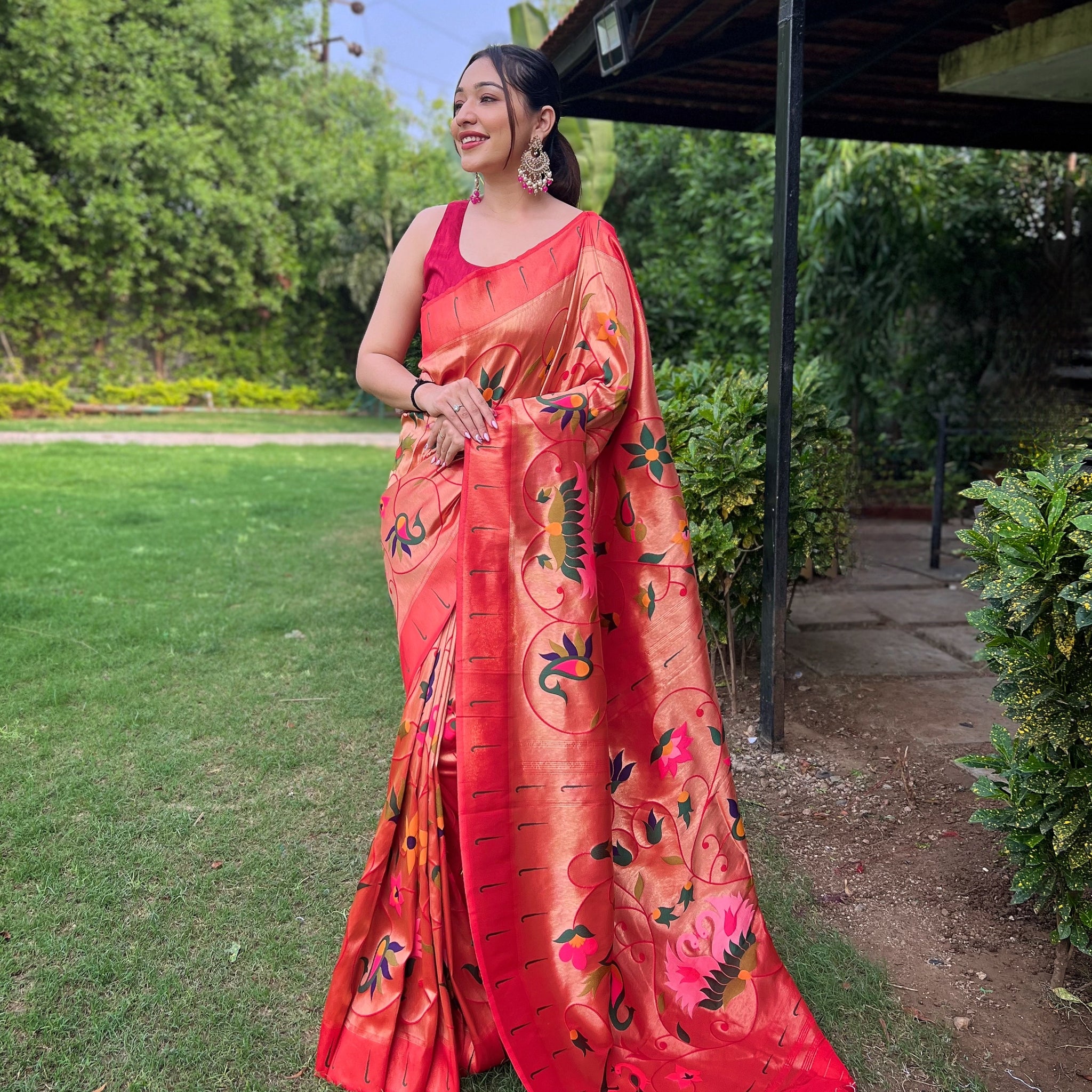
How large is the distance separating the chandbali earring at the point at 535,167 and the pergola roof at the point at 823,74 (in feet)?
7.63

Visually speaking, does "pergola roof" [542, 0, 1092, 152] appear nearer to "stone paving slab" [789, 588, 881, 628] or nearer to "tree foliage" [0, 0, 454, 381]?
"stone paving slab" [789, 588, 881, 628]

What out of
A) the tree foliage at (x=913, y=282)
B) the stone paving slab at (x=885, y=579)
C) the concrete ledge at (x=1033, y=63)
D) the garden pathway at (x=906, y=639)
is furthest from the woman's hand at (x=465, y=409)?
the tree foliage at (x=913, y=282)

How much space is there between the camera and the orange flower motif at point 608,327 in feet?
6.02

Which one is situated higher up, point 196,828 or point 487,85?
point 487,85

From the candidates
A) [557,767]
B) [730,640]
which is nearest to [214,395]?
[730,640]

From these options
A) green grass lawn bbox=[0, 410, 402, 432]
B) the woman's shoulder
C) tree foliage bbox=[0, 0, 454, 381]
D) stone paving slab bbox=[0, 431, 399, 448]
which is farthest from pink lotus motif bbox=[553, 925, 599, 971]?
tree foliage bbox=[0, 0, 454, 381]

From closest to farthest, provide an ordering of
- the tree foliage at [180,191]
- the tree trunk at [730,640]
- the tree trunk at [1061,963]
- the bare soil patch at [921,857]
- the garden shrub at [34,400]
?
the bare soil patch at [921,857] → the tree trunk at [1061,963] → the tree trunk at [730,640] → the tree foliage at [180,191] → the garden shrub at [34,400]

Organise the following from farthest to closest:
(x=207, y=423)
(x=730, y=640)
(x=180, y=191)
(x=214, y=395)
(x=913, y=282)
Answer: (x=214, y=395) → (x=180, y=191) → (x=207, y=423) → (x=913, y=282) → (x=730, y=640)

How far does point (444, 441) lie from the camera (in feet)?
5.93

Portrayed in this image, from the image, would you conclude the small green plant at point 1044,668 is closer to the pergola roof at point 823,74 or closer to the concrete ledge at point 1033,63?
the pergola roof at point 823,74

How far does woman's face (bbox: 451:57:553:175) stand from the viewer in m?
1.87

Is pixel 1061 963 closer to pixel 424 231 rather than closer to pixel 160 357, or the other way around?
pixel 424 231

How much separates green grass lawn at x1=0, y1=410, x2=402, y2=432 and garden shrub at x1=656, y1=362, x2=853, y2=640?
12.2 m

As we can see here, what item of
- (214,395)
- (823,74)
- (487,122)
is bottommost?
(487,122)
